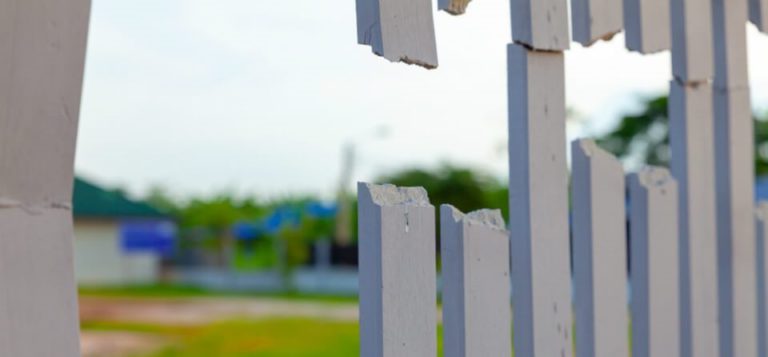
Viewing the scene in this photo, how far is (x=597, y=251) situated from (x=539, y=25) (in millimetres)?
312

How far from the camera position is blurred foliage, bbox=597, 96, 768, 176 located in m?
27.1

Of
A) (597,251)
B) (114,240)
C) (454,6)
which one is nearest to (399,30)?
(454,6)

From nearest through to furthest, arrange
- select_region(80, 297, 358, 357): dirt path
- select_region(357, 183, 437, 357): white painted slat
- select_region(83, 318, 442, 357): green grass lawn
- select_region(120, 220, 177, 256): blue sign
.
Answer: select_region(357, 183, 437, 357): white painted slat
select_region(83, 318, 442, 357): green grass lawn
select_region(80, 297, 358, 357): dirt path
select_region(120, 220, 177, 256): blue sign

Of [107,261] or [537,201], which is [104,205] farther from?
[537,201]

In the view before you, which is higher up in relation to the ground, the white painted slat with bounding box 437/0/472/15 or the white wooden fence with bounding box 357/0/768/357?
the white painted slat with bounding box 437/0/472/15

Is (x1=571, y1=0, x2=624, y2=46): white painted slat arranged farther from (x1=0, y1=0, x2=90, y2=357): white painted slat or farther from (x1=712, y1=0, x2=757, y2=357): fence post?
(x1=0, y1=0, x2=90, y2=357): white painted slat

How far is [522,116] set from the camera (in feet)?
3.70

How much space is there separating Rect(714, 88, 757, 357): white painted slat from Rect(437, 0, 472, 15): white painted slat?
63 cm

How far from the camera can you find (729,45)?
1500 millimetres

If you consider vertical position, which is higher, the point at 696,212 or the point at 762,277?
the point at 696,212

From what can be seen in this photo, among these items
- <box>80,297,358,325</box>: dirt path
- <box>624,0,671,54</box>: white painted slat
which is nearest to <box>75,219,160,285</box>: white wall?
<box>80,297,358,325</box>: dirt path

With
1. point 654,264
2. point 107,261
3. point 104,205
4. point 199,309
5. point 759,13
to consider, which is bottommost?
point 199,309

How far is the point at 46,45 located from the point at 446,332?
514mm

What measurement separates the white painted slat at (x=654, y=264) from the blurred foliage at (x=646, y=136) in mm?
26131
